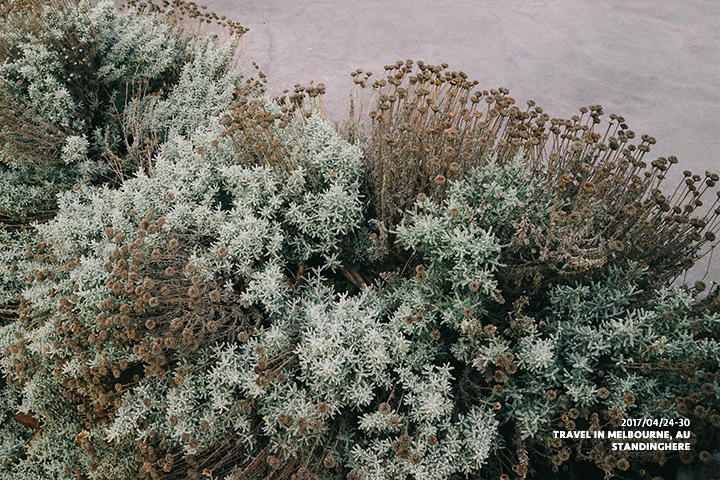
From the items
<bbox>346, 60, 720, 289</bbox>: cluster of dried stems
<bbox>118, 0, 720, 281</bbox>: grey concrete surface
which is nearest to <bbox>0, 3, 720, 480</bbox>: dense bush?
<bbox>346, 60, 720, 289</bbox>: cluster of dried stems

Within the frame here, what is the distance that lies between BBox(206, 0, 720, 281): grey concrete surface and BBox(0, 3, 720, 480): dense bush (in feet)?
7.55

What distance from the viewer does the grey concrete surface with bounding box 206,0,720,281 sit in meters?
5.09

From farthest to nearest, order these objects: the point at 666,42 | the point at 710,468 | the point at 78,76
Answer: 1. the point at 666,42
2. the point at 78,76
3. the point at 710,468

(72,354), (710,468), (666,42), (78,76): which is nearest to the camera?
(710,468)

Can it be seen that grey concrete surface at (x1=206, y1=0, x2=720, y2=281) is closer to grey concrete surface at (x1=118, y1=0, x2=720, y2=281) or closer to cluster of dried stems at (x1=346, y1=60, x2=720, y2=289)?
grey concrete surface at (x1=118, y1=0, x2=720, y2=281)

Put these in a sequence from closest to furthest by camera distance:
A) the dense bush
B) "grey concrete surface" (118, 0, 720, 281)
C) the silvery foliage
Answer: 1. the dense bush
2. the silvery foliage
3. "grey concrete surface" (118, 0, 720, 281)

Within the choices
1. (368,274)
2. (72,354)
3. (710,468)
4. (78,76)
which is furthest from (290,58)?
(710,468)

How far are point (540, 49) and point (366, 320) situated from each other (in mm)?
5133

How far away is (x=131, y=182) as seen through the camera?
300cm

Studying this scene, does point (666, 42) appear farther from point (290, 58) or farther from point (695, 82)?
point (290, 58)

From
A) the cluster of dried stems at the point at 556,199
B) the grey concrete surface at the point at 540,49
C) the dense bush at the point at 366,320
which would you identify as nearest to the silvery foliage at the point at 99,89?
the dense bush at the point at 366,320

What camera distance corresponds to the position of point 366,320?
7.65 ft

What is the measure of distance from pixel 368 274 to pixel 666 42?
578 cm

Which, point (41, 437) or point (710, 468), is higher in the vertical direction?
point (710, 468)
